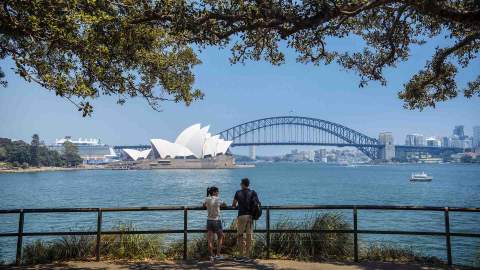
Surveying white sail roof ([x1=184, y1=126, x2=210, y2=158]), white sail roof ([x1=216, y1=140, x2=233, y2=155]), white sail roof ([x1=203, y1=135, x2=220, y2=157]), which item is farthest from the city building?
white sail roof ([x1=184, y1=126, x2=210, y2=158])

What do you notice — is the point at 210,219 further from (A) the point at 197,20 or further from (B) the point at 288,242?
(A) the point at 197,20

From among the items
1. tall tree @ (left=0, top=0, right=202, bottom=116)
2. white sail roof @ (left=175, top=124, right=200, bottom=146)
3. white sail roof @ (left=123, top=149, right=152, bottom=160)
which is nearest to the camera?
tall tree @ (left=0, top=0, right=202, bottom=116)

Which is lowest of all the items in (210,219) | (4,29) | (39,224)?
(39,224)

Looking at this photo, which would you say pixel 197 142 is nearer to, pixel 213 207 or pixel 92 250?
pixel 92 250

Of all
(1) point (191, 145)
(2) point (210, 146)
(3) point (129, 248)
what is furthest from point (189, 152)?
(3) point (129, 248)

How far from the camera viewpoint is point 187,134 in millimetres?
154625

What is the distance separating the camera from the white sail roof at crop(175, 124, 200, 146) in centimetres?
14775

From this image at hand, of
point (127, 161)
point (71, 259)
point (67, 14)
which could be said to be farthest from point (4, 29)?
point (127, 161)

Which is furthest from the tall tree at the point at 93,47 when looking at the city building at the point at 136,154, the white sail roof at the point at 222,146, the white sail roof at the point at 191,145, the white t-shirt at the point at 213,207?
the city building at the point at 136,154

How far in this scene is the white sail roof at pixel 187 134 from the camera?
485ft

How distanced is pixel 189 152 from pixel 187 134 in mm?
7839

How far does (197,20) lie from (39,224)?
20.7m

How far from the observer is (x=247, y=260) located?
316 inches

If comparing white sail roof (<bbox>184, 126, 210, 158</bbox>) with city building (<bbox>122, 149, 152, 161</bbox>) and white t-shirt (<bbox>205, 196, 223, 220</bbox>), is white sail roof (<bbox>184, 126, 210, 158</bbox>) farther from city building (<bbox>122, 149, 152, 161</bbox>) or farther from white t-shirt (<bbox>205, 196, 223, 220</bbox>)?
white t-shirt (<bbox>205, 196, 223, 220</bbox>)
